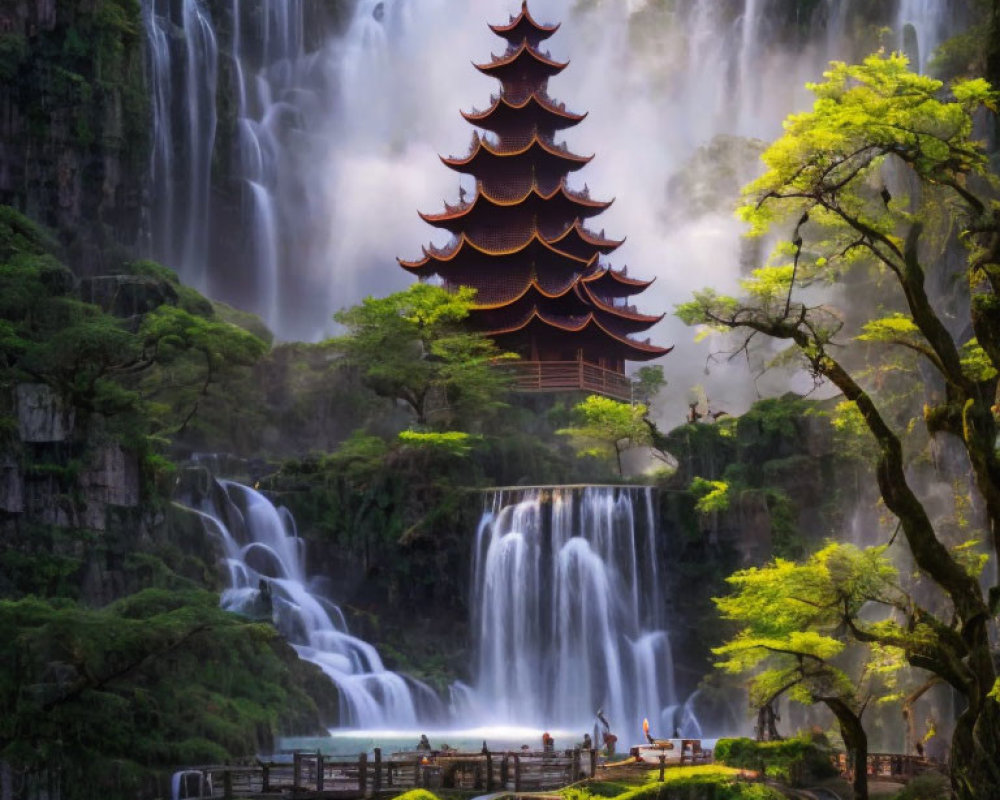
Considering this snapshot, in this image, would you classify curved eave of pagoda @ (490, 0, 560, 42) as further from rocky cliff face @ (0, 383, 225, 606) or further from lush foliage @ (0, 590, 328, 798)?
lush foliage @ (0, 590, 328, 798)

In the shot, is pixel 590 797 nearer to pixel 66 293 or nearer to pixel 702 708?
pixel 702 708

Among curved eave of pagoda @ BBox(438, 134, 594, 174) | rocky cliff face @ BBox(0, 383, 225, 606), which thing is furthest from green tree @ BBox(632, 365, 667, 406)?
rocky cliff face @ BBox(0, 383, 225, 606)

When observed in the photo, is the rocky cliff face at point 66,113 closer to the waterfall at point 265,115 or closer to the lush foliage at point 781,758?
the waterfall at point 265,115

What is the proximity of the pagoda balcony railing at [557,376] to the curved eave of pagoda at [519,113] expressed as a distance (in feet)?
40.1

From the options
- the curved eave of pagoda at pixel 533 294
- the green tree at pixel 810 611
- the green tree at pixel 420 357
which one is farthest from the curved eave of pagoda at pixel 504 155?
the green tree at pixel 810 611

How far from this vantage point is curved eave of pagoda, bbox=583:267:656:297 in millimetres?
57469

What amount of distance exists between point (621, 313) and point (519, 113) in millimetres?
10663

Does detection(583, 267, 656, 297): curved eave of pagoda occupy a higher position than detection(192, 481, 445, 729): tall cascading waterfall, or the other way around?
detection(583, 267, 656, 297): curved eave of pagoda

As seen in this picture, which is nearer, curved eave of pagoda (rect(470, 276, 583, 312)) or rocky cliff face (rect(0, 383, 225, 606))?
rocky cliff face (rect(0, 383, 225, 606))

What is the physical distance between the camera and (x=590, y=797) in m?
20.9

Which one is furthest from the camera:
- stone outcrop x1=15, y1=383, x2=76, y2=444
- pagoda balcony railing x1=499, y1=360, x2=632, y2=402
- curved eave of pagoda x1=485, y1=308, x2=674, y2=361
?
curved eave of pagoda x1=485, y1=308, x2=674, y2=361

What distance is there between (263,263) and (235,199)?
3.82m

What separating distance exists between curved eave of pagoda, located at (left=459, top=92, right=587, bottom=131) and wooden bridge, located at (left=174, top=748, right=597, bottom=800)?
40.6 m

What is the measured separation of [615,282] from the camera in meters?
59.1
